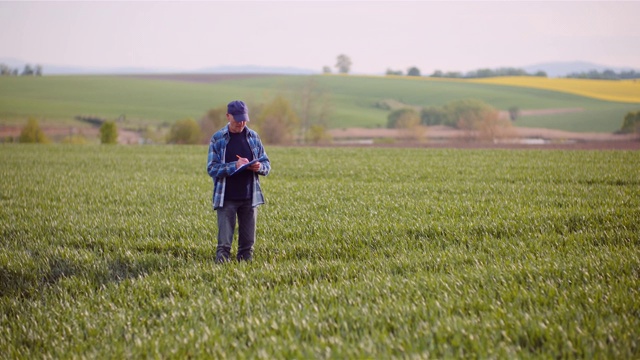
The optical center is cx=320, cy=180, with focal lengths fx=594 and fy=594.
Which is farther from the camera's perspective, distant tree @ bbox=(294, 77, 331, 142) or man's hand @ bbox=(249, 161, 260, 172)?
distant tree @ bbox=(294, 77, 331, 142)

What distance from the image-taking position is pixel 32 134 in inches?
2212

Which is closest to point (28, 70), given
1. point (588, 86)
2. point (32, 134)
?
point (32, 134)

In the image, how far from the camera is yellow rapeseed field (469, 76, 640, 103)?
81.4 meters

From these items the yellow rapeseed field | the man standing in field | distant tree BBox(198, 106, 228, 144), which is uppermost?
the yellow rapeseed field

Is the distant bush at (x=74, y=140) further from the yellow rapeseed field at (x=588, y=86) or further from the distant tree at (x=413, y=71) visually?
the distant tree at (x=413, y=71)

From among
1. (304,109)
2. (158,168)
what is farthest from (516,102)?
(158,168)

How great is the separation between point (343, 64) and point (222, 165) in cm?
13028

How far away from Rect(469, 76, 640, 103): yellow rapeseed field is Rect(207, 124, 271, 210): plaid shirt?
80.6 meters

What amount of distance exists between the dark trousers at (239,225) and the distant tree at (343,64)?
129427mm

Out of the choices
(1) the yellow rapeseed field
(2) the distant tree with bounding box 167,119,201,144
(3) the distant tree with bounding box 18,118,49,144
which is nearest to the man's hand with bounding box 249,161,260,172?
(2) the distant tree with bounding box 167,119,201,144

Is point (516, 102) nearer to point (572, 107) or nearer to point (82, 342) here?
point (572, 107)

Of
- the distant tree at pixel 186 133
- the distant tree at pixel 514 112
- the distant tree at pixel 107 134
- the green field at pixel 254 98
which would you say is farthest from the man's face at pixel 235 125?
the distant tree at pixel 514 112

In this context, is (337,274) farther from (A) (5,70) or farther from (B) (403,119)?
(A) (5,70)

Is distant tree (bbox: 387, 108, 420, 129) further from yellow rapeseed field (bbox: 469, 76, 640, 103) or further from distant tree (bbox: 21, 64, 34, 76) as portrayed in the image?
distant tree (bbox: 21, 64, 34, 76)
